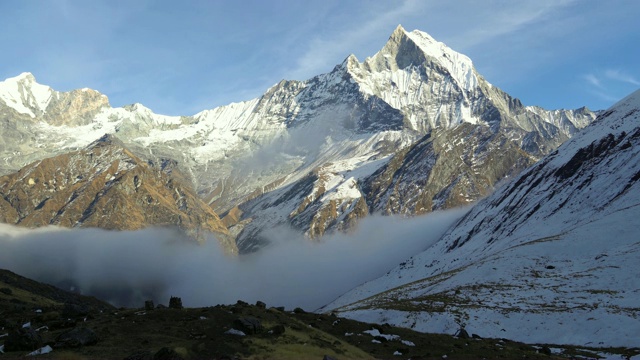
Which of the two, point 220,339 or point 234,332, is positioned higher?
point 234,332

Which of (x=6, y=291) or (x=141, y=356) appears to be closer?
(x=141, y=356)

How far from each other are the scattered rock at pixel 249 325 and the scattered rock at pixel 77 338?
37.9 feet

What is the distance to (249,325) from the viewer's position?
156ft

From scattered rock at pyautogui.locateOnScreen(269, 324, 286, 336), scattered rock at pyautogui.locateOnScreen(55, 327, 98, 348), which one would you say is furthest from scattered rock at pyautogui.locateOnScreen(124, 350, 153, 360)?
scattered rock at pyautogui.locateOnScreen(269, 324, 286, 336)

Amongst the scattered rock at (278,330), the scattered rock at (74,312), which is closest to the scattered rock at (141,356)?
the scattered rock at (278,330)

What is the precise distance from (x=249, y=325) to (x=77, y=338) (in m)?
13.6

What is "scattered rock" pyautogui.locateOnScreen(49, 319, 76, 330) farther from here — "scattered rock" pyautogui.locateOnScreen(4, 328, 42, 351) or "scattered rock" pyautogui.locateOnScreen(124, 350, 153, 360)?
"scattered rock" pyautogui.locateOnScreen(124, 350, 153, 360)

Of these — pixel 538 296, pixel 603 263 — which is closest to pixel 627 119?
pixel 603 263

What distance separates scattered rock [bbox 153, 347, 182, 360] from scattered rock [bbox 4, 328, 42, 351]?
9767 mm

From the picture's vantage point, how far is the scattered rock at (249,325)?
47156mm

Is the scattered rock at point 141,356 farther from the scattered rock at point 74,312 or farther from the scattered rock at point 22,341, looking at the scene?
the scattered rock at point 74,312

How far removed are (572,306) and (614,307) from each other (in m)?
5.21

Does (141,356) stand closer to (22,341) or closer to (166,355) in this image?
(166,355)

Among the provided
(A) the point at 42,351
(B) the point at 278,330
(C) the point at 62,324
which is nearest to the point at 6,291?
(C) the point at 62,324
